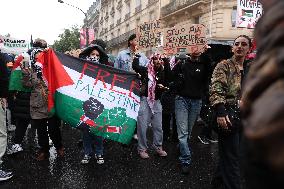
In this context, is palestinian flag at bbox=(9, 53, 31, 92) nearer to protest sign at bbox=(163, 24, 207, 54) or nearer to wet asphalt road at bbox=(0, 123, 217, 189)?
wet asphalt road at bbox=(0, 123, 217, 189)

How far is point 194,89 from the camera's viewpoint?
4934mm

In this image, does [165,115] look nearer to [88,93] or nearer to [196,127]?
[196,127]

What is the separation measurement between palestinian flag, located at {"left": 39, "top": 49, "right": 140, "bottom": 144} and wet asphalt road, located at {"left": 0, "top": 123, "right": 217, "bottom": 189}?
510mm

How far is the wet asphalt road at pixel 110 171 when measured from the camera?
420 centimetres

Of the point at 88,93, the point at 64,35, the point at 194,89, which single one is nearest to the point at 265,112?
the point at 194,89

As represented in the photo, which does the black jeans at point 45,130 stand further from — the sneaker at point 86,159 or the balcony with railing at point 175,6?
the balcony with railing at point 175,6

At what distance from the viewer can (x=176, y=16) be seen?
30375 millimetres

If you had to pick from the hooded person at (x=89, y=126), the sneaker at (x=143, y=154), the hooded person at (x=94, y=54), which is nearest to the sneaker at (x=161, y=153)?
the sneaker at (x=143, y=154)

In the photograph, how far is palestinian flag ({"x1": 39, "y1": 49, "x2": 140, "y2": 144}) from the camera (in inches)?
198

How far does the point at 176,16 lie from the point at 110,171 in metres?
27.1

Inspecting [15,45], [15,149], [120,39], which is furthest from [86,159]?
[120,39]

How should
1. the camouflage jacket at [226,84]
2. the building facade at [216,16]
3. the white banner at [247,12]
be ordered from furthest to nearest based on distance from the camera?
the building facade at [216,16]
the white banner at [247,12]
the camouflage jacket at [226,84]

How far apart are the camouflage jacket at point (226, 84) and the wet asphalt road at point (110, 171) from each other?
1303 millimetres

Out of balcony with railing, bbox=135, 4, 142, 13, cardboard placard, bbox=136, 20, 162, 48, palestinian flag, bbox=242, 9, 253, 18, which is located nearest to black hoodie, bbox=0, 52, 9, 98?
cardboard placard, bbox=136, 20, 162, 48
